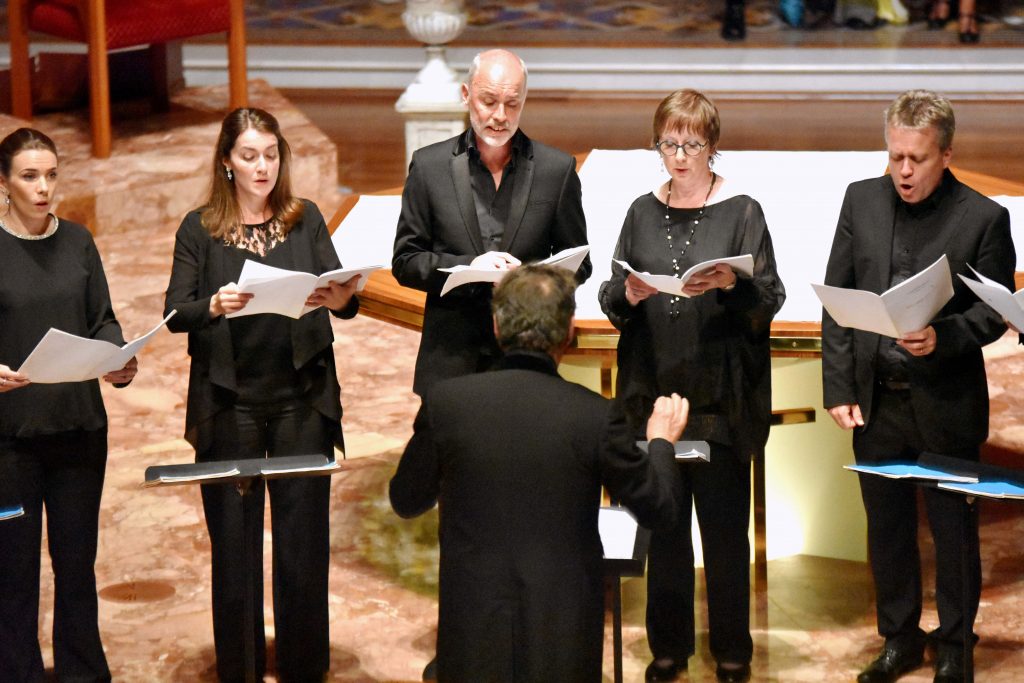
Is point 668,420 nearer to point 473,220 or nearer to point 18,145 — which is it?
point 473,220

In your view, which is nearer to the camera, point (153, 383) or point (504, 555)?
point (504, 555)

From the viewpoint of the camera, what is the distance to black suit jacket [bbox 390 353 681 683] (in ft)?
9.04

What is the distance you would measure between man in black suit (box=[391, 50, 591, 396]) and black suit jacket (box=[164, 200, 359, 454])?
20cm

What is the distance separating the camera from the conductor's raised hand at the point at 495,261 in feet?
11.5

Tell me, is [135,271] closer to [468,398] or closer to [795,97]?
[468,398]

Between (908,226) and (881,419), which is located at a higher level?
(908,226)

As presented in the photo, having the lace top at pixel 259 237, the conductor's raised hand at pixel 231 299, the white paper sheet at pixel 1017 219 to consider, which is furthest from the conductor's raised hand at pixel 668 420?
the white paper sheet at pixel 1017 219

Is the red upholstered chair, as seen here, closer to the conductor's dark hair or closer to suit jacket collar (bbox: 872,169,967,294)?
the conductor's dark hair

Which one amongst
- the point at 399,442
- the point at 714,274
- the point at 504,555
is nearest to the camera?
the point at 504,555

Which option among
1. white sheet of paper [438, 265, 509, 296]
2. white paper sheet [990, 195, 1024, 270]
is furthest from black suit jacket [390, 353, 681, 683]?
white paper sheet [990, 195, 1024, 270]

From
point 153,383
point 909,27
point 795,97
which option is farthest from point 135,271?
point 909,27

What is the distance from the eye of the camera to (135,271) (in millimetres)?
7410

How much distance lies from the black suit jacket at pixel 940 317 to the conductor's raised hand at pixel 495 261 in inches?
30.8

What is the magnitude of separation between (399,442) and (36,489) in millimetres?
2162
